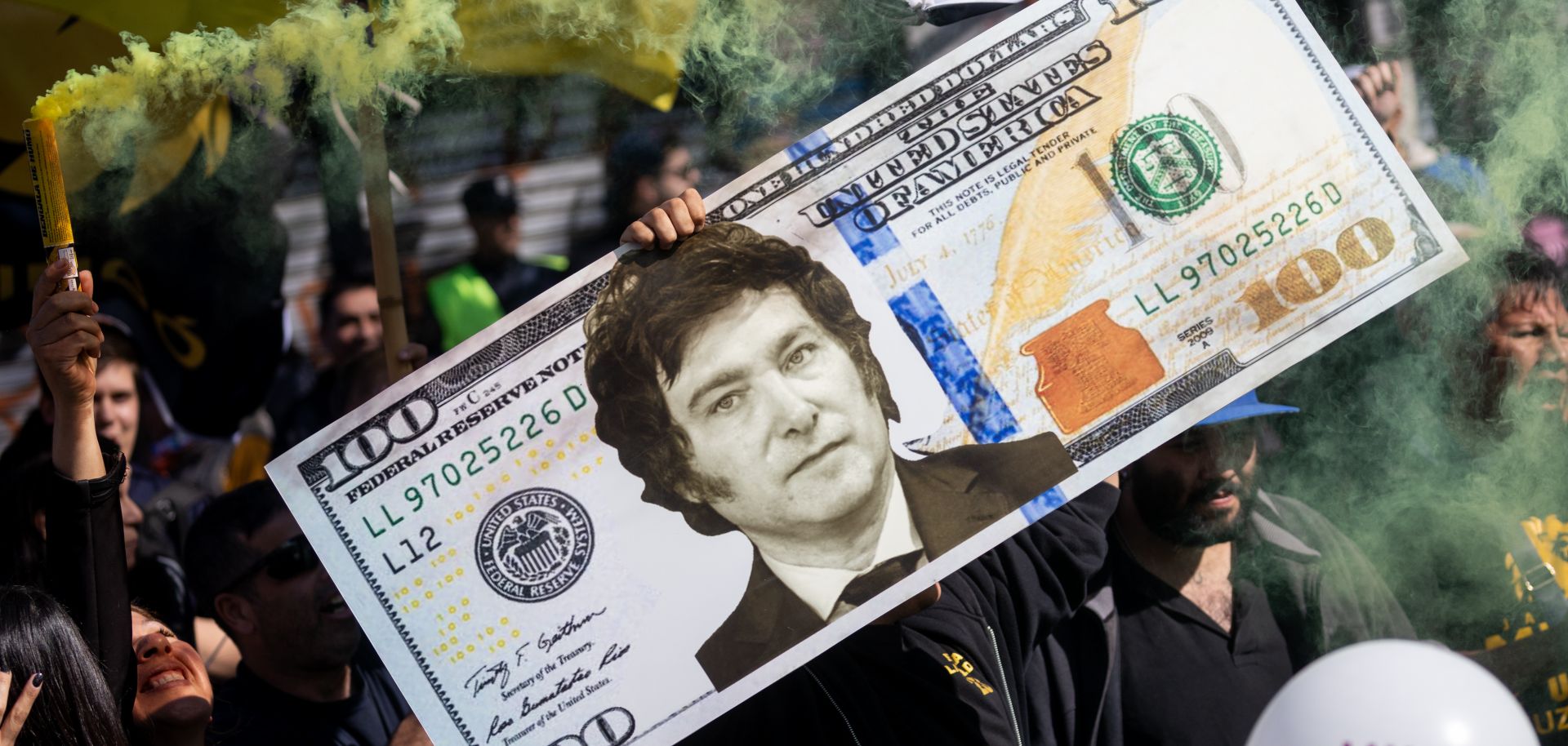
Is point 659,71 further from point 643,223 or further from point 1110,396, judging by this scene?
point 1110,396

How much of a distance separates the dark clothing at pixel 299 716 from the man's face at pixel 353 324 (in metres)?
1.52

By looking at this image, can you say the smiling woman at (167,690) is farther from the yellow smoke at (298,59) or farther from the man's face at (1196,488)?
the man's face at (1196,488)

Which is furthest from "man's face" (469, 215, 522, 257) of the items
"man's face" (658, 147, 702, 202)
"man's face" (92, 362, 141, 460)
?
"man's face" (92, 362, 141, 460)

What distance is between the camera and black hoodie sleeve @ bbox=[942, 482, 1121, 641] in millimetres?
2227

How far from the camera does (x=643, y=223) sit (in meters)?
1.93

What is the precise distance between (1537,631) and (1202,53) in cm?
142

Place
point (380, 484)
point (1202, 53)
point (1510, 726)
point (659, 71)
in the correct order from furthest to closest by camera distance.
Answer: point (659, 71) < point (1202, 53) < point (380, 484) < point (1510, 726)

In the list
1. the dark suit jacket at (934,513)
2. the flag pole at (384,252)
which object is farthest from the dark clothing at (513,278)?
the dark suit jacket at (934,513)

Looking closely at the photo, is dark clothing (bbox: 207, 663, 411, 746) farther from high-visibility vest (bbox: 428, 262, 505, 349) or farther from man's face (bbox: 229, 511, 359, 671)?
high-visibility vest (bbox: 428, 262, 505, 349)

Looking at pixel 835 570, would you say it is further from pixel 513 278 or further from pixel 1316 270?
pixel 513 278

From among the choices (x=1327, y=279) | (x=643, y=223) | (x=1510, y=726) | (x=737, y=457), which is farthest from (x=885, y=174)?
(x=1510, y=726)

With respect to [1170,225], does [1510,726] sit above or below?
below

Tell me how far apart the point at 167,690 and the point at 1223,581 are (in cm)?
196

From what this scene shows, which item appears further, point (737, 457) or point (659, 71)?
point (659, 71)
